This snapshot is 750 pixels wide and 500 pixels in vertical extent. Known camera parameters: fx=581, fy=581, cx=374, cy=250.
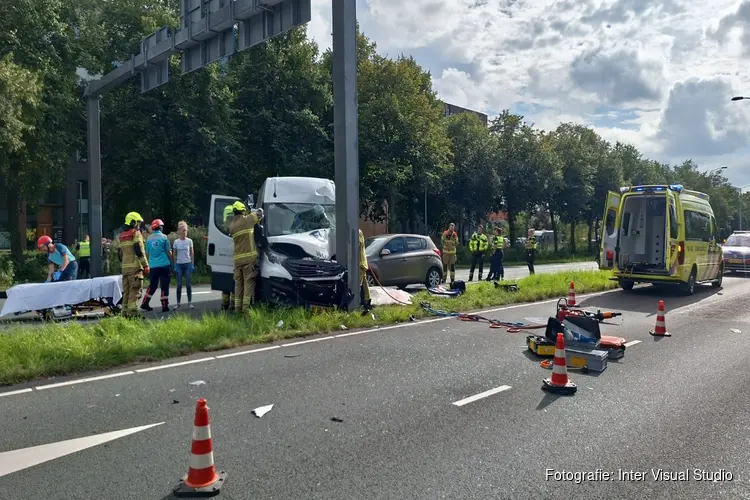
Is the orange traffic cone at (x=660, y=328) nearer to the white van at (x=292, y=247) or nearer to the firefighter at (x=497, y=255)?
the white van at (x=292, y=247)

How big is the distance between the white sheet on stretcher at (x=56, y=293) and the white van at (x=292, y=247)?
2032 mm

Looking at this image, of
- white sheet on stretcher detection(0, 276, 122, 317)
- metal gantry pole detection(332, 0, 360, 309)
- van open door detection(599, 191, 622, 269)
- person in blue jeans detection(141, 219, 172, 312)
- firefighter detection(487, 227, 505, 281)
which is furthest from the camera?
firefighter detection(487, 227, 505, 281)

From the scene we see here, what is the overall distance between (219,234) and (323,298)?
2.83 meters

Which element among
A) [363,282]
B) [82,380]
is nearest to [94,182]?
[363,282]

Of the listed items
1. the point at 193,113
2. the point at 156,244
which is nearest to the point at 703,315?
the point at 156,244

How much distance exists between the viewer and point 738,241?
23.3m

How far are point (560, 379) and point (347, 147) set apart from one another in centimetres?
617

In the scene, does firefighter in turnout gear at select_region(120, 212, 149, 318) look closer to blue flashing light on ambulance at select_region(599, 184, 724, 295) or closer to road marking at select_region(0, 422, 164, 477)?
road marking at select_region(0, 422, 164, 477)

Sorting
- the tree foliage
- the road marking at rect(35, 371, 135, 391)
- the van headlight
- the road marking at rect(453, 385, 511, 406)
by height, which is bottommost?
the road marking at rect(453, 385, 511, 406)

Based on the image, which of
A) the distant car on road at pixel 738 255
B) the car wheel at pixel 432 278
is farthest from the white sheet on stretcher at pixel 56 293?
the distant car on road at pixel 738 255

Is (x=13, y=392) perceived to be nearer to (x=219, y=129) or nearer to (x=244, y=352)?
(x=244, y=352)

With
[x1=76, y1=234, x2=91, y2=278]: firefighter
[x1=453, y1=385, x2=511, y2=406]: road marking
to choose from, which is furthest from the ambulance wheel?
[x1=76, y1=234, x2=91, y2=278]: firefighter

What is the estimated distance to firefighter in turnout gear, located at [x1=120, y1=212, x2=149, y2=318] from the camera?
9453 mm

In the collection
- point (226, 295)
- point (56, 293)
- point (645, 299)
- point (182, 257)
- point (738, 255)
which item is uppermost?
point (182, 257)
